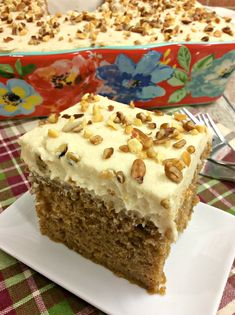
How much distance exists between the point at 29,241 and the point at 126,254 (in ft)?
0.83

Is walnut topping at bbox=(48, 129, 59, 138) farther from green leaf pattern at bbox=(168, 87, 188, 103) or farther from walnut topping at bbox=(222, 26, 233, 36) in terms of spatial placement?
walnut topping at bbox=(222, 26, 233, 36)

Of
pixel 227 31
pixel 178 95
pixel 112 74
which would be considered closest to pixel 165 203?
pixel 112 74

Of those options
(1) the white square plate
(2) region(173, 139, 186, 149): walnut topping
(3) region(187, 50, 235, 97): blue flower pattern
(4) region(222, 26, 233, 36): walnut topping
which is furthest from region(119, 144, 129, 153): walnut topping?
(4) region(222, 26, 233, 36): walnut topping

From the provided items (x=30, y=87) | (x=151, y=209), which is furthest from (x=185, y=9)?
(x=151, y=209)

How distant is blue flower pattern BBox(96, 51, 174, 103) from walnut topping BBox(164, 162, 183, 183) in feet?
2.27

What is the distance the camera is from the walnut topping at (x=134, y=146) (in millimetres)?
736

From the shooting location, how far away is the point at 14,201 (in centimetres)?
105

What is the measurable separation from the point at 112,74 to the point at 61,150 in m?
0.65

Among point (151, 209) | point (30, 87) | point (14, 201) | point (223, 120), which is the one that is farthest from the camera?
point (223, 120)

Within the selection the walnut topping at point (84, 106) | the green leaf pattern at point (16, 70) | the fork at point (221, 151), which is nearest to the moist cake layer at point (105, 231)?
the walnut topping at point (84, 106)

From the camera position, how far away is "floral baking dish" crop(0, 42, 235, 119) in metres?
1.23

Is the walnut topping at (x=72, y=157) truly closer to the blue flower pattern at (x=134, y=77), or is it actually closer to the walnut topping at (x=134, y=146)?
the walnut topping at (x=134, y=146)

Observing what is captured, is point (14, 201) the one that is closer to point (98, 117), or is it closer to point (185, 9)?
point (98, 117)

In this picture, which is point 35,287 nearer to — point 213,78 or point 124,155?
point 124,155
